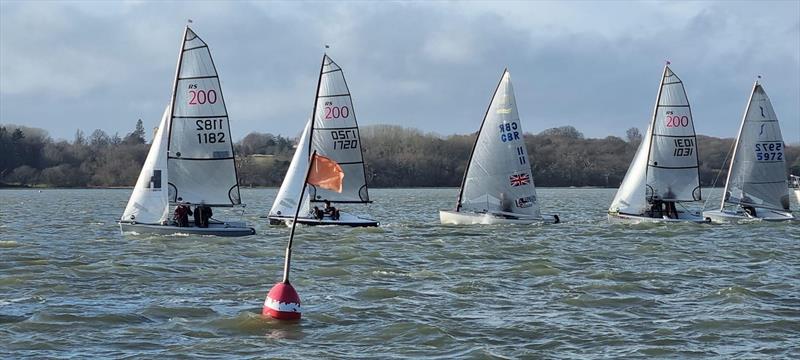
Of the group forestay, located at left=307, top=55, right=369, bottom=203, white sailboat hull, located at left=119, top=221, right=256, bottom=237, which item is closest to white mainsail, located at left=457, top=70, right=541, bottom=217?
forestay, located at left=307, top=55, right=369, bottom=203

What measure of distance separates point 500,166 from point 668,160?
291 inches

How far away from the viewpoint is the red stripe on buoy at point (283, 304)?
17259 millimetres

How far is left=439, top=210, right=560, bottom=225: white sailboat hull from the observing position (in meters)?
40.2

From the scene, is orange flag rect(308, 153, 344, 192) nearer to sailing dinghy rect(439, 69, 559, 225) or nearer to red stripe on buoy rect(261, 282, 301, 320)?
red stripe on buoy rect(261, 282, 301, 320)

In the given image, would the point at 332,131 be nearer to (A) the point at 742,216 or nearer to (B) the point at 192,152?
(B) the point at 192,152

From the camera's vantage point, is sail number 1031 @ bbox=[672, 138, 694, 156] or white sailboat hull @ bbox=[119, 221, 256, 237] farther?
sail number 1031 @ bbox=[672, 138, 694, 156]

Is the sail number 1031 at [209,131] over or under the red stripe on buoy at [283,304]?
over

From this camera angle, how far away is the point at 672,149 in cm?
4297

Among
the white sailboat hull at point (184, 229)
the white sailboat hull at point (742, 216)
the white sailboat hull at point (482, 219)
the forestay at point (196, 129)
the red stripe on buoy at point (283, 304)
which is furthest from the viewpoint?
the white sailboat hull at point (742, 216)

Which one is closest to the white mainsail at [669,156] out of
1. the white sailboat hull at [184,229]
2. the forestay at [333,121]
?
the forestay at [333,121]

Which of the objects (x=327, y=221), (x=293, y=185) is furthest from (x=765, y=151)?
(x=293, y=185)

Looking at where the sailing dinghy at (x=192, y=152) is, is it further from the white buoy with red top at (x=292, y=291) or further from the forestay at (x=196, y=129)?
the white buoy with red top at (x=292, y=291)

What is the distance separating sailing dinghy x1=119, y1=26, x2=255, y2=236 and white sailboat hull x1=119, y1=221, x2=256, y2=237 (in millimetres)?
31

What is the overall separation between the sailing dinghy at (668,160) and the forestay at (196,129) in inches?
682
